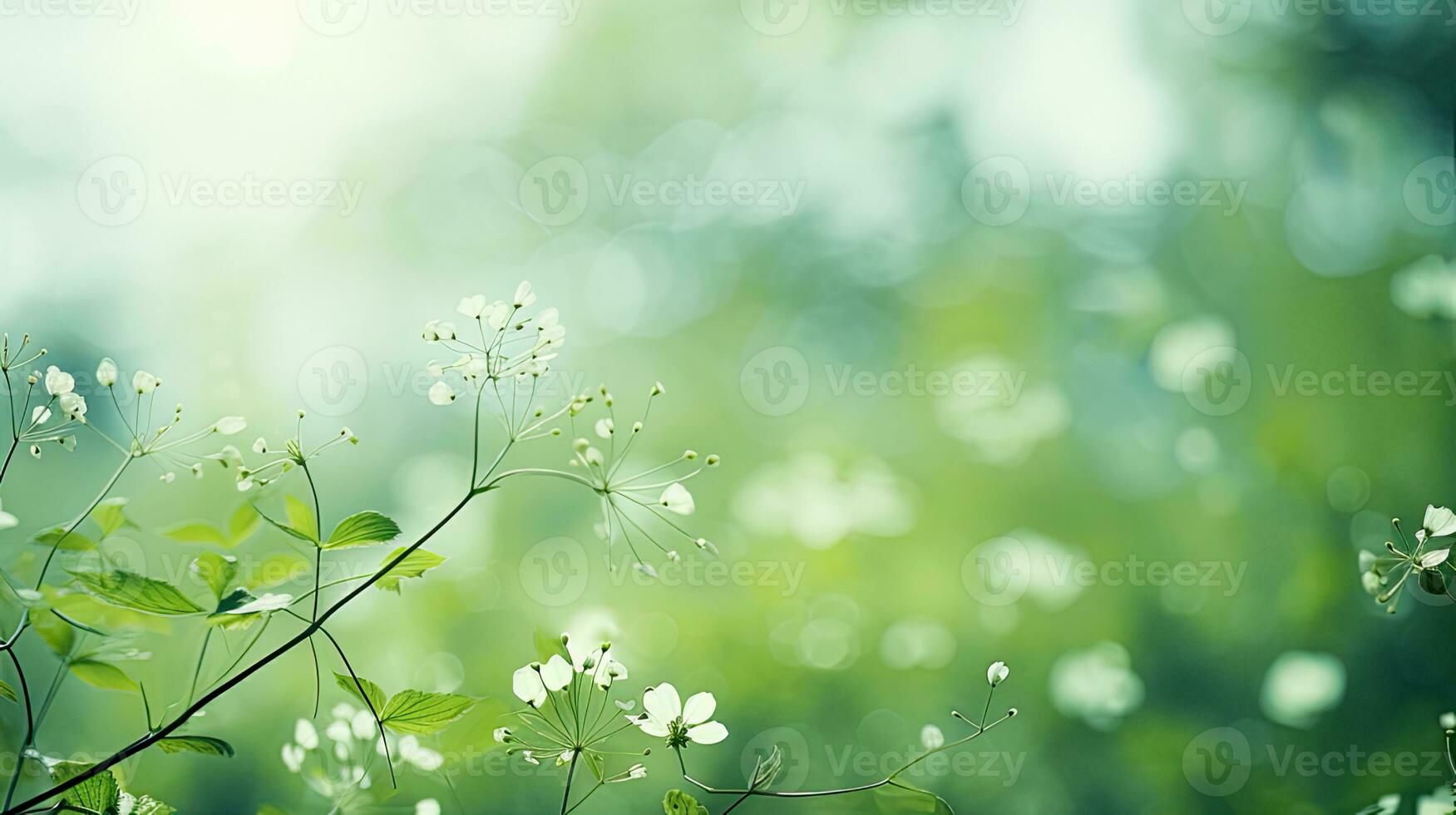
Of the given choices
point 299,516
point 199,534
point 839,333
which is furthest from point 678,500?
point 839,333

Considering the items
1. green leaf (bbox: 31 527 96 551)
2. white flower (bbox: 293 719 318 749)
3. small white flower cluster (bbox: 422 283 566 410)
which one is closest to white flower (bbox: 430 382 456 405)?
small white flower cluster (bbox: 422 283 566 410)

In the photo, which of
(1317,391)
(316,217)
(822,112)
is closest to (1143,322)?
(1317,391)

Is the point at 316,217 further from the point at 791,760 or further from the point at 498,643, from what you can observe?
the point at 791,760

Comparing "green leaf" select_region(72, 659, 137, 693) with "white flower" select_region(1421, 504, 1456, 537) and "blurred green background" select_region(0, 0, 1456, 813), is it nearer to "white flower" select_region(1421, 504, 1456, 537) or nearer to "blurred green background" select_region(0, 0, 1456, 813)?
"blurred green background" select_region(0, 0, 1456, 813)

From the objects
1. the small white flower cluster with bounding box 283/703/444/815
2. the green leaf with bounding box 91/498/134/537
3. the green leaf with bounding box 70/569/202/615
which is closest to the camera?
the green leaf with bounding box 70/569/202/615

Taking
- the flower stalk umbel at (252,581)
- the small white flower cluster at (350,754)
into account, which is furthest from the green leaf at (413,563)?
the small white flower cluster at (350,754)
